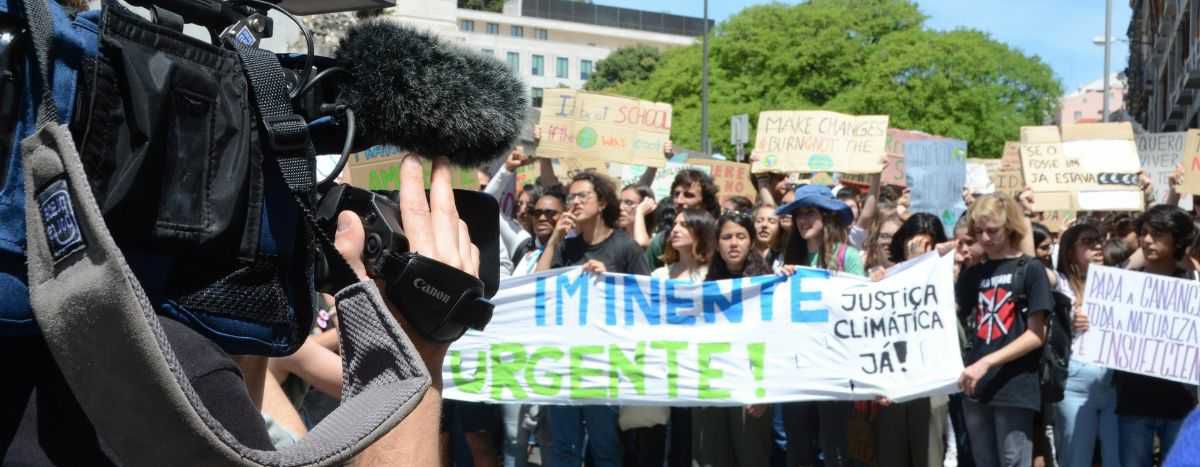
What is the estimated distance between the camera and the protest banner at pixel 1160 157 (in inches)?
A: 596

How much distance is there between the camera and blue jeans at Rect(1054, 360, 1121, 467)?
7.32 metres

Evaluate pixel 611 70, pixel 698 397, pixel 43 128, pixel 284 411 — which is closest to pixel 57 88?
pixel 43 128

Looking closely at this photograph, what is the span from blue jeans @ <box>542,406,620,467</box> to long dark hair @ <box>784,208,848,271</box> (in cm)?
137

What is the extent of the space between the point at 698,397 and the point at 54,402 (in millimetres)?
6488

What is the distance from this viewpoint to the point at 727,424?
7836 mm

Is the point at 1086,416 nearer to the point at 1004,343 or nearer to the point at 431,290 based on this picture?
the point at 1004,343

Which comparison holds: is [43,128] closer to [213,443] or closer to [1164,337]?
[213,443]

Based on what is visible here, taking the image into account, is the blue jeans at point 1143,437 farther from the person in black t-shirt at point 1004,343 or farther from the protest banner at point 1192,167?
the protest banner at point 1192,167

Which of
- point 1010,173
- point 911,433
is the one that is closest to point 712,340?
point 911,433

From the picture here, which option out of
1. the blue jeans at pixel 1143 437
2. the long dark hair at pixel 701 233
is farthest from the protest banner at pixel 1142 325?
the long dark hair at pixel 701 233

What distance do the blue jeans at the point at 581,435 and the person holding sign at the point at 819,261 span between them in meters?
0.95

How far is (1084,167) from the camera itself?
12023 mm

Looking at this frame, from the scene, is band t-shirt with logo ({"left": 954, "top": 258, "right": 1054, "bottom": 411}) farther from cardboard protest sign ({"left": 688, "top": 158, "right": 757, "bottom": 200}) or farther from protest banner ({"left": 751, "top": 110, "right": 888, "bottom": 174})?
cardboard protest sign ({"left": 688, "top": 158, "right": 757, "bottom": 200})

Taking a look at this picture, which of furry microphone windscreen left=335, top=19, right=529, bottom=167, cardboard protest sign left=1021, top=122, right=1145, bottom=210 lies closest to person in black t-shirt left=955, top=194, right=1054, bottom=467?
cardboard protest sign left=1021, top=122, right=1145, bottom=210
